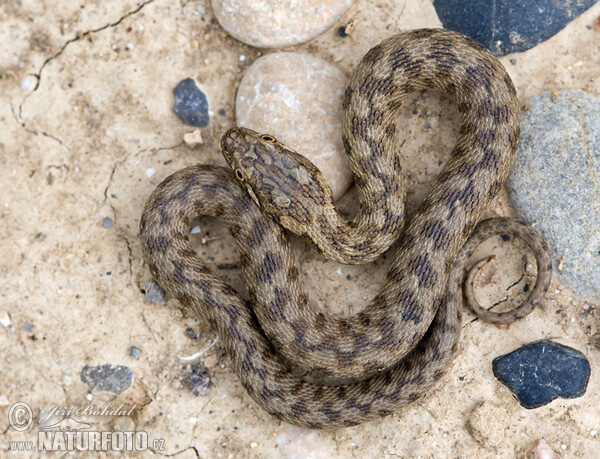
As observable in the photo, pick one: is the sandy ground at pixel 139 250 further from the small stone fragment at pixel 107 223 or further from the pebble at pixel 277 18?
the pebble at pixel 277 18

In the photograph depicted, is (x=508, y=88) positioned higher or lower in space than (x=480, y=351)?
higher

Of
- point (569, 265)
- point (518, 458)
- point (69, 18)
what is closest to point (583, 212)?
point (569, 265)

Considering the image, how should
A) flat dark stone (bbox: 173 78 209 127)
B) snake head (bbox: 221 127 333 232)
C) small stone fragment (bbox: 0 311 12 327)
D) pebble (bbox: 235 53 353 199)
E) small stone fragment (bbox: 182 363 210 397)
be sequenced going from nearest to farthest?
snake head (bbox: 221 127 333 232), pebble (bbox: 235 53 353 199), small stone fragment (bbox: 182 363 210 397), small stone fragment (bbox: 0 311 12 327), flat dark stone (bbox: 173 78 209 127)

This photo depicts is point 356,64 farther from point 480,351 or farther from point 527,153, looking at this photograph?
point 480,351

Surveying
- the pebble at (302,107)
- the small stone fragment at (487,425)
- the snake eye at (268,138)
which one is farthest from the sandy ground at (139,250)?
the snake eye at (268,138)

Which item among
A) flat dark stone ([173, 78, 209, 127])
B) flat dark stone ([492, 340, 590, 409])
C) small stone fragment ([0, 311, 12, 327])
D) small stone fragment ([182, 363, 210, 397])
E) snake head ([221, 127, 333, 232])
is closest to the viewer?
snake head ([221, 127, 333, 232])

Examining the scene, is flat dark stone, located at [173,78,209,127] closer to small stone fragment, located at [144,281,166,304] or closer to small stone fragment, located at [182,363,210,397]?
small stone fragment, located at [144,281,166,304]

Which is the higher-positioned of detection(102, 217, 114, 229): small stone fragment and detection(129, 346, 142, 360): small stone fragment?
detection(102, 217, 114, 229): small stone fragment

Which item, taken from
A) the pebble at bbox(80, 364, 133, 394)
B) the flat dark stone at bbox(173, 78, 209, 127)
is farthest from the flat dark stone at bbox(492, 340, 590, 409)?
the flat dark stone at bbox(173, 78, 209, 127)
